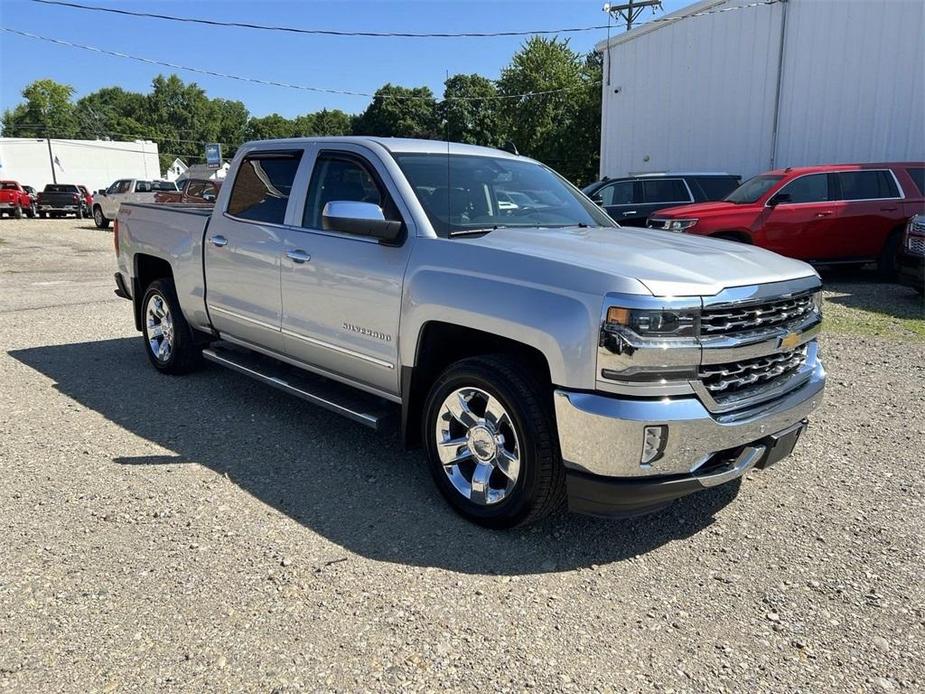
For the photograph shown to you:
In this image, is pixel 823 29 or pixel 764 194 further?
pixel 823 29

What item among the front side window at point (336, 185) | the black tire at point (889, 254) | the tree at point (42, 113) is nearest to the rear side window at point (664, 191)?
the black tire at point (889, 254)

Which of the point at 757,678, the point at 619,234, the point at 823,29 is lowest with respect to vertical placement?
the point at 757,678

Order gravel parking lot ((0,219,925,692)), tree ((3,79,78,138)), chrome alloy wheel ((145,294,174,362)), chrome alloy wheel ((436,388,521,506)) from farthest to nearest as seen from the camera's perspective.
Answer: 1. tree ((3,79,78,138))
2. chrome alloy wheel ((145,294,174,362))
3. chrome alloy wheel ((436,388,521,506))
4. gravel parking lot ((0,219,925,692))

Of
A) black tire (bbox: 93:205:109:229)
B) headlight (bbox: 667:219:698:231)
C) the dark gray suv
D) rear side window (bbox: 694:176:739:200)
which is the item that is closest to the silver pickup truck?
headlight (bbox: 667:219:698:231)

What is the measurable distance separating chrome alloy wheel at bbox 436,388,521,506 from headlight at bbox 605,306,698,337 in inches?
29.2

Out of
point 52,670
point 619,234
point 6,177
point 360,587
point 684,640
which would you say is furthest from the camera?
point 6,177

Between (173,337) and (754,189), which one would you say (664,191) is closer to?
(754,189)

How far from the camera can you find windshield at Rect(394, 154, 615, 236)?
3939mm

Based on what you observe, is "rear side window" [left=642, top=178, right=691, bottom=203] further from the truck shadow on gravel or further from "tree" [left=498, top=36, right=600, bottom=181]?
"tree" [left=498, top=36, right=600, bottom=181]

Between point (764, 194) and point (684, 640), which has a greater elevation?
point (764, 194)

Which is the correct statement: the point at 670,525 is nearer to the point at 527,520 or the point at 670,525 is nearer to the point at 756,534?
the point at 756,534

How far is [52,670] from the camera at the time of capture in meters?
2.54

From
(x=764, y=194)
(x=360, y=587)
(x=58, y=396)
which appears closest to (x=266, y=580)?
(x=360, y=587)

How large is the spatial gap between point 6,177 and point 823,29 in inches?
1951
